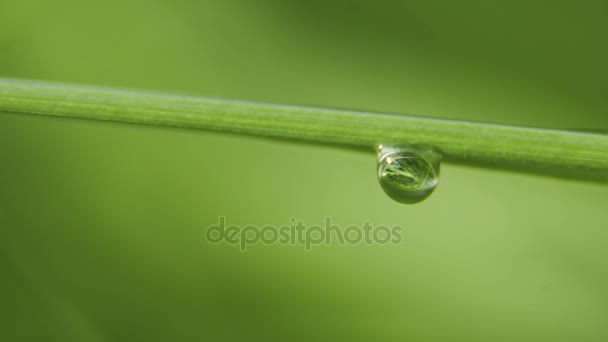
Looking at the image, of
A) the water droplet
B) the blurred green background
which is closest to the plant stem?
the water droplet

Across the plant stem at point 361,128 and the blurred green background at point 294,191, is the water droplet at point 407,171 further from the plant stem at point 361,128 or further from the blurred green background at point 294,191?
the blurred green background at point 294,191

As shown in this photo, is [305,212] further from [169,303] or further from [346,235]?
[169,303]

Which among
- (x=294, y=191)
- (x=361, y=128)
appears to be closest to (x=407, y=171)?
(x=361, y=128)

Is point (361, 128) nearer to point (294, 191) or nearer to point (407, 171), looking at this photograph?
point (407, 171)

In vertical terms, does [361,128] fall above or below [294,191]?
below

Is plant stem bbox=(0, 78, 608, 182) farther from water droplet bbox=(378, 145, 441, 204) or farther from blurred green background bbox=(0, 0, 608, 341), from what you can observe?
blurred green background bbox=(0, 0, 608, 341)

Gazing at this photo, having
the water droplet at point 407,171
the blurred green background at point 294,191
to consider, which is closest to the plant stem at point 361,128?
the water droplet at point 407,171

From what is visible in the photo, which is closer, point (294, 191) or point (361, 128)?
point (361, 128)
